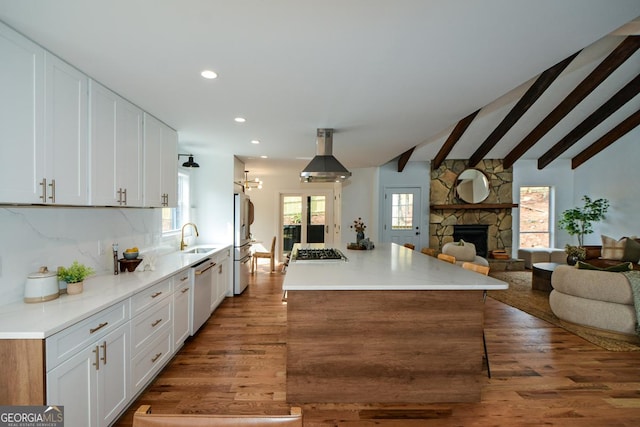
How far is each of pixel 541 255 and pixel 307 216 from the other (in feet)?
19.3

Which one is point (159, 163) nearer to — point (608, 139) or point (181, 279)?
point (181, 279)

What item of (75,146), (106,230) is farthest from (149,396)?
(75,146)

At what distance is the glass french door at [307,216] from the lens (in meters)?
8.72

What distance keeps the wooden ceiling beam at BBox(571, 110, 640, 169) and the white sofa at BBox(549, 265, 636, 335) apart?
4.60 m

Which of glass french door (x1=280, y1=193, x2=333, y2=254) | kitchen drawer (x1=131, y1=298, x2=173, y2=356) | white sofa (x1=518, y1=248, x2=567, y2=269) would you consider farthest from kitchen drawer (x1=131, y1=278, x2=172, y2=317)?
white sofa (x1=518, y1=248, x2=567, y2=269)

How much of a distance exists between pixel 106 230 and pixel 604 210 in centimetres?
919

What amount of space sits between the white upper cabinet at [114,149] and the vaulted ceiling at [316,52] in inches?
5.1

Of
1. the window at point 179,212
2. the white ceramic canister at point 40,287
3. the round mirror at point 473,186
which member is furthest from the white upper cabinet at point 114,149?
the round mirror at point 473,186

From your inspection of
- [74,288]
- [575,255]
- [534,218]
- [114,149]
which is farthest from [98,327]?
[534,218]

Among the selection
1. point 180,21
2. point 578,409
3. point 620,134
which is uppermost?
point 620,134

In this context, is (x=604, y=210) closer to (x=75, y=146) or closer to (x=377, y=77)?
(x=377, y=77)

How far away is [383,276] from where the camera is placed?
2455mm

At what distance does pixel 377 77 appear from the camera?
235cm

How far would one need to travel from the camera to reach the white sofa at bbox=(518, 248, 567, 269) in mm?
7312
